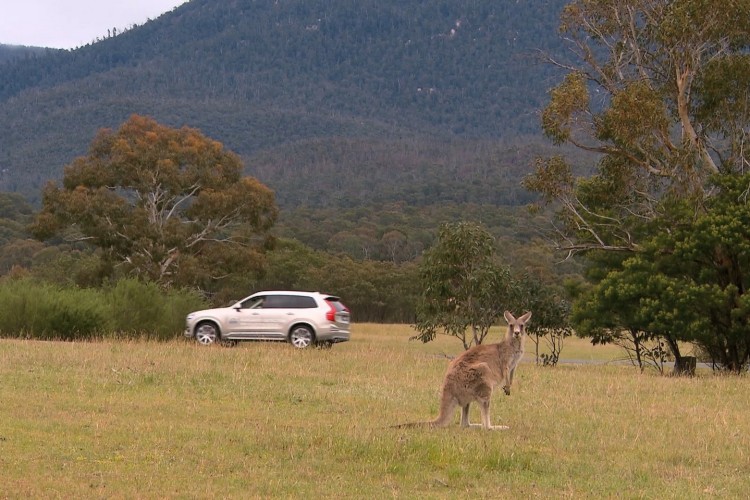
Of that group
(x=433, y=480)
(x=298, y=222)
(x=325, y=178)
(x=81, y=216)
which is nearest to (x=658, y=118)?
(x=433, y=480)

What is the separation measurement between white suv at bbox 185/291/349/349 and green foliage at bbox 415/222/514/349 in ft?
10.6

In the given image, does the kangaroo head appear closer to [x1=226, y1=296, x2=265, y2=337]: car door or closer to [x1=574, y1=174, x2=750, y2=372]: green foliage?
[x1=574, y1=174, x2=750, y2=372]: green foliage

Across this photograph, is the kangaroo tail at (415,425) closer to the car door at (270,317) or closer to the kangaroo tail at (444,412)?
the kangaroo tail at (444,412)

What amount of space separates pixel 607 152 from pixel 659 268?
3666 millimetres

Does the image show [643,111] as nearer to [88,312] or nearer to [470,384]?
[88,312]

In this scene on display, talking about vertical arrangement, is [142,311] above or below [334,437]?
above

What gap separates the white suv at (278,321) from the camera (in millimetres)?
29781

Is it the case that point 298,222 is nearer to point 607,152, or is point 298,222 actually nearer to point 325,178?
point 325,178

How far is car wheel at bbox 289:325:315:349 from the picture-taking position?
29.8m

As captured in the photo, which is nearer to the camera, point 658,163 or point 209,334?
point 658,163

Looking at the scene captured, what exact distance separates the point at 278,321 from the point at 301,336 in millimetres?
733

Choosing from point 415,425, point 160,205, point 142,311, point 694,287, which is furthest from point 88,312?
point 160,205

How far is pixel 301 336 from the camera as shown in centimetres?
2988

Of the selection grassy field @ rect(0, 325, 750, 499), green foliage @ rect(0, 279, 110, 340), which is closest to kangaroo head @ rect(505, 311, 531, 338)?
grassy field @ rect(0, 325, 750, 499)
